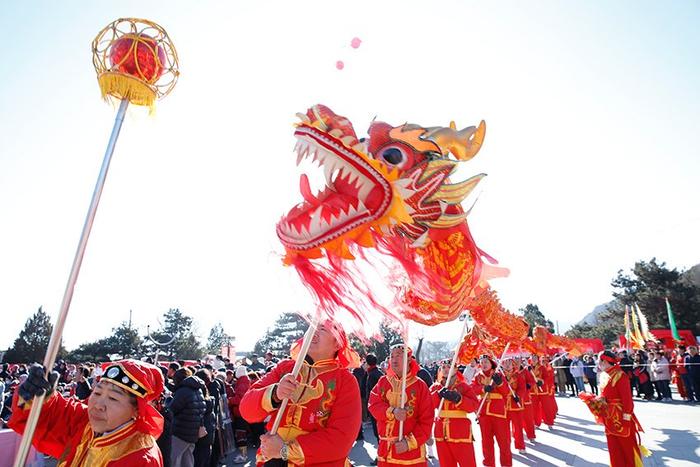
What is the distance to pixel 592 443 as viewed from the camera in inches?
344

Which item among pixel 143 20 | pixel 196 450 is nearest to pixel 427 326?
pixel 143 20

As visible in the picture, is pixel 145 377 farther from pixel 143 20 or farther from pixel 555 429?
pixel 555 429

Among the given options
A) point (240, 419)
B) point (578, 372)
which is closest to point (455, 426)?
point (240, 419)

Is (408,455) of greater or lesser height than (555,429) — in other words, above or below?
above

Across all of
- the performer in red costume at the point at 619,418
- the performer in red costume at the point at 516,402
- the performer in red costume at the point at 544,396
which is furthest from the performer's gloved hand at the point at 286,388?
the performer in red costume at the point at 544,396

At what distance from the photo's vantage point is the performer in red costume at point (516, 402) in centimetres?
830

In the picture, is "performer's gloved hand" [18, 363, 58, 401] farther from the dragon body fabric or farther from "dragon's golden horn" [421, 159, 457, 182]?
"dragon's golden horn" [421, 159, 457, 182]

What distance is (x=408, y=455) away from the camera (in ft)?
14.0

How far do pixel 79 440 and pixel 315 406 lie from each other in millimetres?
1354

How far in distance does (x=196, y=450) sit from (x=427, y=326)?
14.8 feet

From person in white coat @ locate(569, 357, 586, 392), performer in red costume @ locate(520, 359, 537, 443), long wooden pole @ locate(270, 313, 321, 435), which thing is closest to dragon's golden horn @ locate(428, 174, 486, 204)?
long wooden pole @ locate(270, 313, 321, 435)

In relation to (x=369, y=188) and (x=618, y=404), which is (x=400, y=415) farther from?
(x=618, y=404)

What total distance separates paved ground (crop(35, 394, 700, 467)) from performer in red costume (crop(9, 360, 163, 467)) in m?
5.76

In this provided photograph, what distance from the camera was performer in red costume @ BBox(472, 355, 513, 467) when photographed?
7074 mm
